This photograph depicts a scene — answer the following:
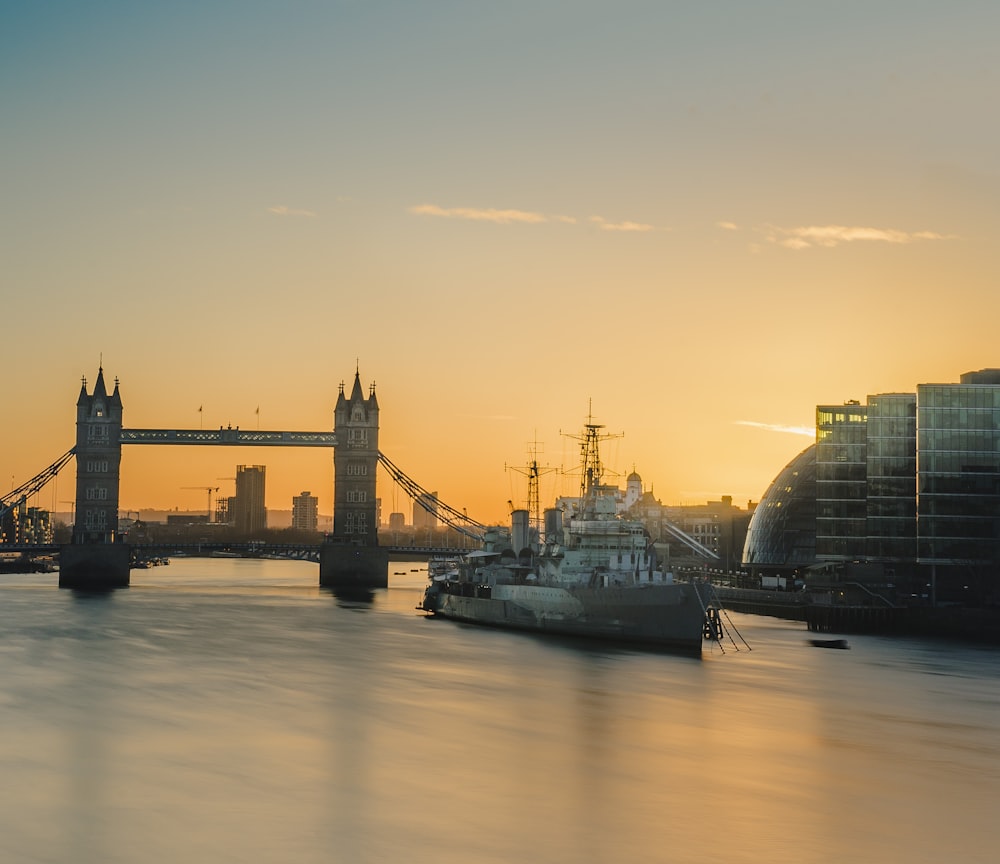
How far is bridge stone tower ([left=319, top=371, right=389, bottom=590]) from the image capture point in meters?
172

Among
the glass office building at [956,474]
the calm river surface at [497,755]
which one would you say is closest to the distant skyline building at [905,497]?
the glass office building at [956,474]

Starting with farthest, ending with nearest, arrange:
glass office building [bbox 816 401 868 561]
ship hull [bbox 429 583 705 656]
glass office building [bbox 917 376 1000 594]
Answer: glass office building [bbox 816 401 868 561], glass office building [bbox 917 376 1000 594], ship hull [bbox 429 583 705 656]

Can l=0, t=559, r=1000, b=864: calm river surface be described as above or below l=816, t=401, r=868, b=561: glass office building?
below

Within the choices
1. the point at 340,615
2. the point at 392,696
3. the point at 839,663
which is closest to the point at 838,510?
the point at 340,615

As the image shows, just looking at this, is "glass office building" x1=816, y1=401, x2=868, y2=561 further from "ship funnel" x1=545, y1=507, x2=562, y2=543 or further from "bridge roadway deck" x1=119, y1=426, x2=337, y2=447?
"bridge roadway deck" x1=119, y1=426, x2=337, y2=447

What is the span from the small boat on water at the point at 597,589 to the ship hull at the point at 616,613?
0.06 m

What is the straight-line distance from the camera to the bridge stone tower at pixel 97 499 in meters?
164

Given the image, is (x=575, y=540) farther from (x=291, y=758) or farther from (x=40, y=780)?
(x=40, y=780)

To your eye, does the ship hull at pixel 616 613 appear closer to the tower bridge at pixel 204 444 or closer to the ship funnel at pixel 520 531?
the ship funnel at pixel 520 531

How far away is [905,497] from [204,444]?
91.7 m

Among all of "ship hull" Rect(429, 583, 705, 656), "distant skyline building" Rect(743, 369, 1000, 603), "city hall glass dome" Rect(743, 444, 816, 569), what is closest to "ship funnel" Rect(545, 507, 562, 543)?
"ship hull" Rect(429, 583, 705, 656)

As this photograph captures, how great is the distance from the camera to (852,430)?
138750 mm

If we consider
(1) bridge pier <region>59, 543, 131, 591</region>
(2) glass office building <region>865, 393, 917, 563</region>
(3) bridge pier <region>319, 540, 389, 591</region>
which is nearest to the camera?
(2) glass office building <region>865, 393, 917, 563</region>

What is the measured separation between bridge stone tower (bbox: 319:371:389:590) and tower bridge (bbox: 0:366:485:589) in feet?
0.43
